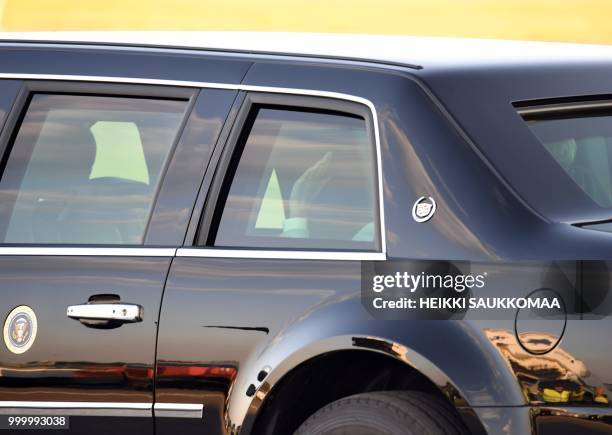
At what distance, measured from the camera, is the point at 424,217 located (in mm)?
3908

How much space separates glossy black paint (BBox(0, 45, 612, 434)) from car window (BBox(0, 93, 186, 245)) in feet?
0.41

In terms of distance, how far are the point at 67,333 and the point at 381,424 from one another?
2.93 ft

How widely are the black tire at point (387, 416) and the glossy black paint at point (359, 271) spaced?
0.31 ft

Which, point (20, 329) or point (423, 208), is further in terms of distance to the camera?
point (20, 329)

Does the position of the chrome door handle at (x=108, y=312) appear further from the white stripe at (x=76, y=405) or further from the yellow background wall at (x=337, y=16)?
the yellow background wall at (x=337, y=16)

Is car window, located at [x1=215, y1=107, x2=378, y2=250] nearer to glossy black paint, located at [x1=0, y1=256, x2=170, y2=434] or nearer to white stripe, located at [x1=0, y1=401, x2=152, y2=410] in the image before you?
glossy black paint, located at [x1=0, y1=256, x2=170, y2=434]

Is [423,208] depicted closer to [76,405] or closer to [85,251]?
[85,251]

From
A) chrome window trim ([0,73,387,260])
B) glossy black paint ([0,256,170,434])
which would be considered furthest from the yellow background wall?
glossy black paint ([0,256,170,434])

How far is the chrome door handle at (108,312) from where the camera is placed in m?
4.14

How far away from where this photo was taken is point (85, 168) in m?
4.61

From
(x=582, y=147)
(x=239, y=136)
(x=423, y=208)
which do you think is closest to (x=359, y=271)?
(x=423, y=208)

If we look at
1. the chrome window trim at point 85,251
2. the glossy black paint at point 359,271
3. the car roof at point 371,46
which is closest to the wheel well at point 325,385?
the glossy black paint at point 359,271

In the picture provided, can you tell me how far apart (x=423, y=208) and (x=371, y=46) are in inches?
32.2

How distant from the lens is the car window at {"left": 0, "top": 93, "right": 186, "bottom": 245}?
443cm
